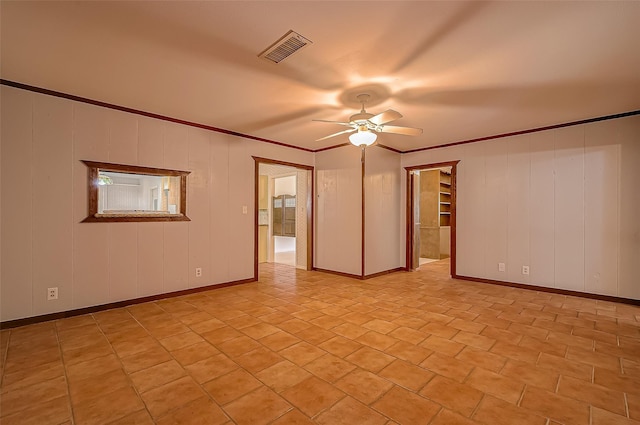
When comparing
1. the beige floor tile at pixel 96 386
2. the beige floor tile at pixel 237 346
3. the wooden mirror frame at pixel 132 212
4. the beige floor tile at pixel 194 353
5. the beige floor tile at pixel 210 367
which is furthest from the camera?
the wooden mirror frame at pixel 132 212

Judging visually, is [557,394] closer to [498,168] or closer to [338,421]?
[338,421]

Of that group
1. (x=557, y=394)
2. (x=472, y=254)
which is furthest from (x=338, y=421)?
(x=472, y=254)

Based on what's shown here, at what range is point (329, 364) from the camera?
2.20 metres

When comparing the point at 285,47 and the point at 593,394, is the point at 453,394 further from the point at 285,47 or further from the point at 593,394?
the point at 285,47

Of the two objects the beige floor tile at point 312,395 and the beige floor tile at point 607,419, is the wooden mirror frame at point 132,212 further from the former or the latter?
the beige floor tile at point 607,419

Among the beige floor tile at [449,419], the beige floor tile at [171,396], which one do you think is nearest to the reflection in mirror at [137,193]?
the beige floor tile at [171,396]

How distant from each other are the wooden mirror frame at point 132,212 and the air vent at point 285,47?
7.73ft

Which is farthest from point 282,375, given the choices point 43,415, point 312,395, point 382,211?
point 382,211

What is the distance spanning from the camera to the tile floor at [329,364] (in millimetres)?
1673

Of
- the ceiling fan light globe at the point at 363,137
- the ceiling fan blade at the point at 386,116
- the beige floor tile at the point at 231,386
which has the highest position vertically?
the ceiling fan blade at the point at 386,116

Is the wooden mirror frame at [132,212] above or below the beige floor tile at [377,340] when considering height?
above

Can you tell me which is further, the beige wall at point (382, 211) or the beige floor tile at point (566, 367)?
the beige wall at point (382, 211)

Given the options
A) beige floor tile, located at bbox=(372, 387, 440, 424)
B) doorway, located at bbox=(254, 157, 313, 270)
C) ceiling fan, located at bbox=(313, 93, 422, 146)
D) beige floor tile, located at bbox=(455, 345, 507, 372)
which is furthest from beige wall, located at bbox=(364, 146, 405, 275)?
beige floor tile, located at bbox=(372, 387, 440, 424)

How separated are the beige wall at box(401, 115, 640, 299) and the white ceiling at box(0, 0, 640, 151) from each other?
660mm
